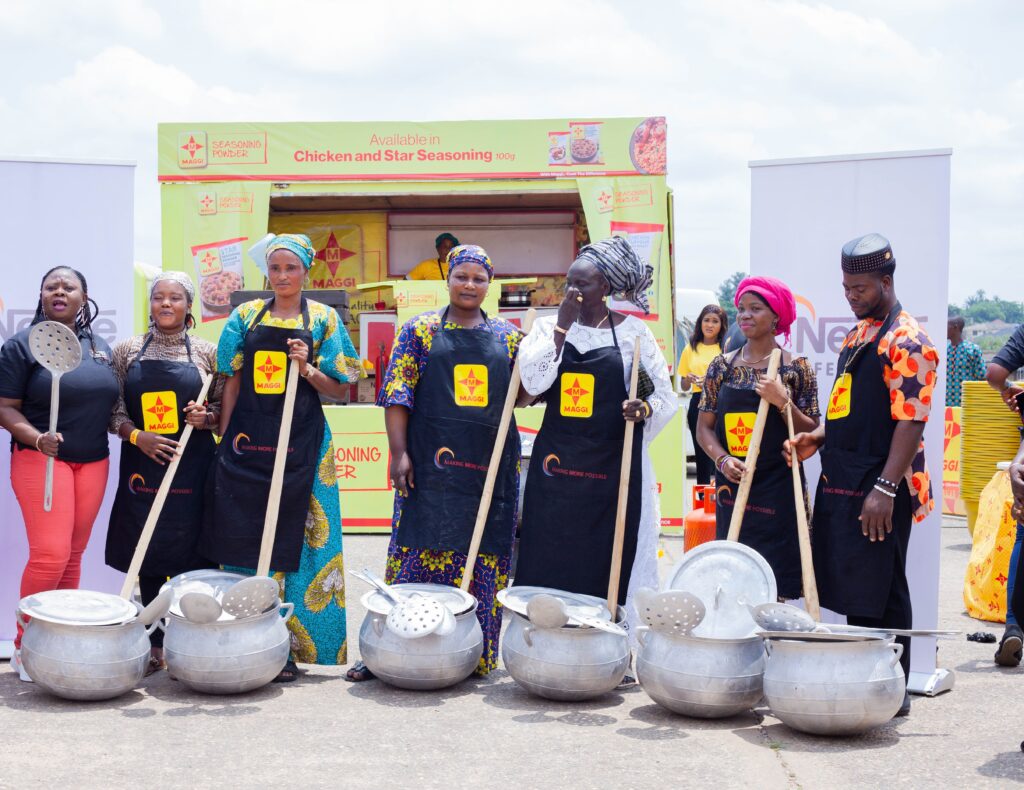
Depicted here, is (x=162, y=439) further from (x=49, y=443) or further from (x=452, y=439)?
(x=452, y=439)

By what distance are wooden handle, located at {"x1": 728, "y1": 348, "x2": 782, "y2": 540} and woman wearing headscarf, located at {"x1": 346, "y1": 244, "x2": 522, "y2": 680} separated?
97 cm

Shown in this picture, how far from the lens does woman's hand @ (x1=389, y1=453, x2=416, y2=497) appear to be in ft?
15.6

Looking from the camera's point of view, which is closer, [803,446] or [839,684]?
[839,684]

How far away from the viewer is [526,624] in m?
4.35

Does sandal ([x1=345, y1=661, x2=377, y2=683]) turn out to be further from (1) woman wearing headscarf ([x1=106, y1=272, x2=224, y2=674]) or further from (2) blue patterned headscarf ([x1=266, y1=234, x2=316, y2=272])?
(2) blue patterned headscarf ([x1=266, y1=234, x2=316, y2=272])

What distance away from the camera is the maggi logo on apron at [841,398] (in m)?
4.36

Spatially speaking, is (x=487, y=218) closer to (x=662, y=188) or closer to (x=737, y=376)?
(x=662, y=188)

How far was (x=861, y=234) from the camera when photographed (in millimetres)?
4984

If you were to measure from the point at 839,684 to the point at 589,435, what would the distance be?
136 centimetres

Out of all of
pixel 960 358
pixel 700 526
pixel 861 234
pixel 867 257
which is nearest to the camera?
pixel 867 257

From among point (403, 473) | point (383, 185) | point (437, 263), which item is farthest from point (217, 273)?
point (403, 473)

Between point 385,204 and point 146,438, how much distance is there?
22.1 ft

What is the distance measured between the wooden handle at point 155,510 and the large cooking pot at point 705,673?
6.68 ft

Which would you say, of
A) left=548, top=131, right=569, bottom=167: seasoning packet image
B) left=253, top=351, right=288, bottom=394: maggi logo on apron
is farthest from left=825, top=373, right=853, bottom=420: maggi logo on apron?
left=548, top=131, right=569, bottom=167: seasoning packet image
